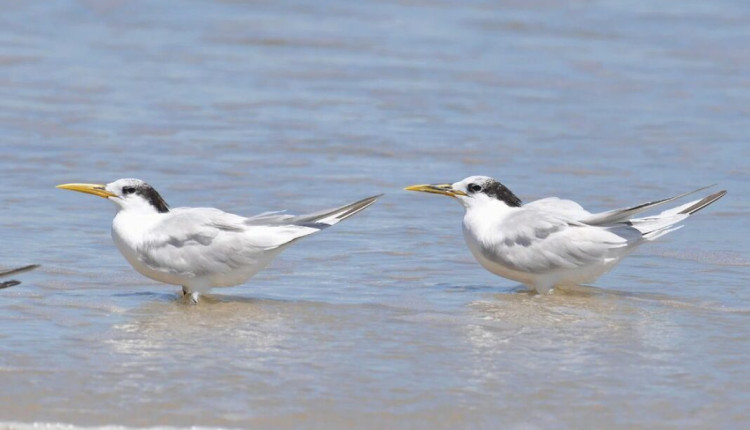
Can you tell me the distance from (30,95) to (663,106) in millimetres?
5526

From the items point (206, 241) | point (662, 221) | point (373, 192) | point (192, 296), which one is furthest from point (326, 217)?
point (373, 192)

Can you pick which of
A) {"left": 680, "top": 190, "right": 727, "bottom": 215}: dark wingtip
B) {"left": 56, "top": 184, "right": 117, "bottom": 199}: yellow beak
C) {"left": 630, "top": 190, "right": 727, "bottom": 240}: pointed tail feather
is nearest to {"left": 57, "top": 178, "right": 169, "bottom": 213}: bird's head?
{"left": 56, "top": 184, "right": 117, "bottom": 199}: yellow beak

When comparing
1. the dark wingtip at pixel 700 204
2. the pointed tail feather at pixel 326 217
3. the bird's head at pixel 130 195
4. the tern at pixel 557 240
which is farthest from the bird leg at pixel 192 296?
the dark wingtip at pixel 700 204

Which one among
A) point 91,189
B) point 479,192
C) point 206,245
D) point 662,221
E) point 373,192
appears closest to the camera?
point 206,245

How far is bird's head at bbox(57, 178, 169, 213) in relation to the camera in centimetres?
761

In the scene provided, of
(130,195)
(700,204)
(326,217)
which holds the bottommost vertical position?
(700,204)

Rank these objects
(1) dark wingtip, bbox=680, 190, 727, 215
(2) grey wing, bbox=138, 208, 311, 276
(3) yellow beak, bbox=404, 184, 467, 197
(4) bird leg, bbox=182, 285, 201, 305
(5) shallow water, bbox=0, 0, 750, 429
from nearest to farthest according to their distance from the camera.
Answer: (5) shallow water, bbox=0, 0, 750, 429 < (2) grey wing, bbox=138, 208, 311, 276 < (4) bird leg, bbox=182, 285, 201, 305 < (1) dark wingtip, bbox=680, 190, 727, 215 < (3) yellow beak, bbox=404, 184, 467, 197

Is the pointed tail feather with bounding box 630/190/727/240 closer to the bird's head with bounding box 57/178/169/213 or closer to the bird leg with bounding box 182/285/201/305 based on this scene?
the bird leg with bounding box 182/285/201/305

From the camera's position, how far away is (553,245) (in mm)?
7668

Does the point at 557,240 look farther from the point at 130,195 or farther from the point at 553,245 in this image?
the point at 130,195

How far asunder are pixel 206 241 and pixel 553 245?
1.75 metres

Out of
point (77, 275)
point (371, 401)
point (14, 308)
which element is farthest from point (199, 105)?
point (371, 401)

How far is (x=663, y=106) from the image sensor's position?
516 inches

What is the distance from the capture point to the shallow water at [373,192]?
5770 millimetres
